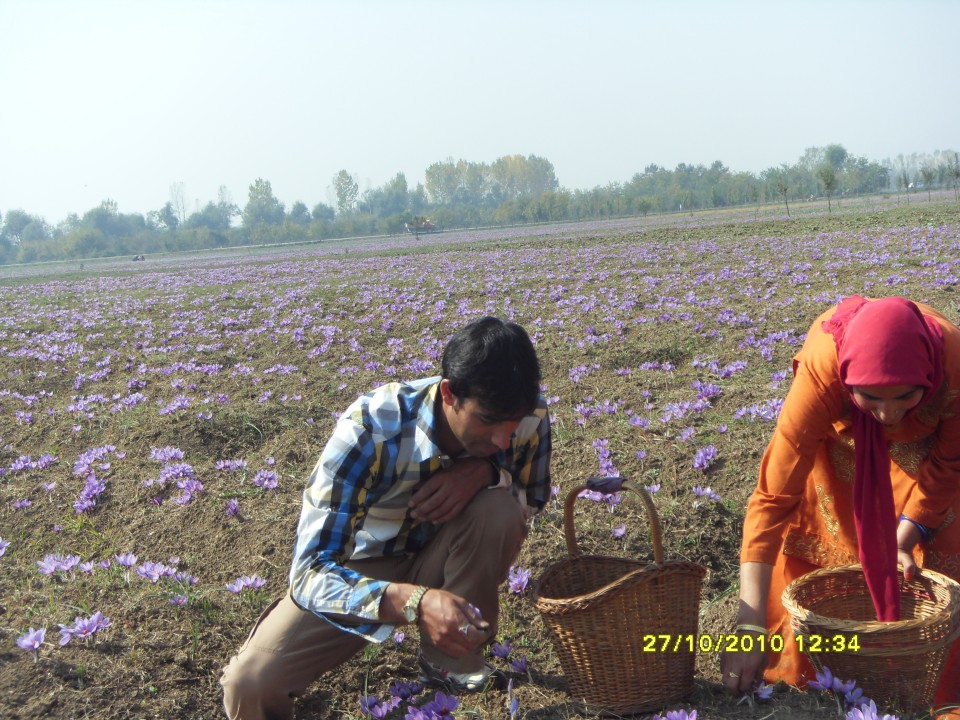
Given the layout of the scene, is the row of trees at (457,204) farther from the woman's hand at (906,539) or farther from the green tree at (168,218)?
the woman's hand at (906,539)

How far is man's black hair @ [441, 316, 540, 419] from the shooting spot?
6.61ft

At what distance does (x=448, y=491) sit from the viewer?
230cm

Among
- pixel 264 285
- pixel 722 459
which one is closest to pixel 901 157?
pixel 264 285

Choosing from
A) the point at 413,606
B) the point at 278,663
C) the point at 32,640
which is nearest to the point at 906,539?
the point at 413,606

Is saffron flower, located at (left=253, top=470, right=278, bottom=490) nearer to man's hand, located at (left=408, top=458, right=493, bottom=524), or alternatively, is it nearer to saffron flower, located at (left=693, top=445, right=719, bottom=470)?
man's hand, located at (left=408, top=458, right=493, bottom=524)

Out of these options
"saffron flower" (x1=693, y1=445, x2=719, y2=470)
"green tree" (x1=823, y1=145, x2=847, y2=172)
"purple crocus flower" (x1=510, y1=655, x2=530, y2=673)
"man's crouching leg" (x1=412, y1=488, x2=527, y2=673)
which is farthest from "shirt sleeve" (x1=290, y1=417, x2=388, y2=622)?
"green tree" (x1=823, y1=145, x2=847, y2=172)

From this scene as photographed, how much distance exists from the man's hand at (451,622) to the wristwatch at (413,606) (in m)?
0.01

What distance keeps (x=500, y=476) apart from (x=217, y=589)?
1.57 meters

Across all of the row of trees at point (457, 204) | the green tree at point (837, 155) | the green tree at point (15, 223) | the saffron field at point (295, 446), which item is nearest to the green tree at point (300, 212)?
the row of trees at point (457, 204)

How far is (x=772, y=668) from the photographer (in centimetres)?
261

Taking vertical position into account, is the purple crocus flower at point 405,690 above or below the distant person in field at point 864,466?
below

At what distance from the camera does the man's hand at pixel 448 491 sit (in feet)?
7.55

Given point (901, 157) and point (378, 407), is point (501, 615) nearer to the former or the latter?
point (378, 407)
